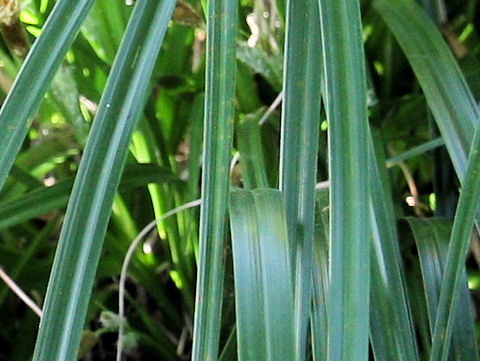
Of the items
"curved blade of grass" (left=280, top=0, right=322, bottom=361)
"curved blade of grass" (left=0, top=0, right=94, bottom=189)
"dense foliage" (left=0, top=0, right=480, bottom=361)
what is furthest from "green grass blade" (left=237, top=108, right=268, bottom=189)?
"curved blade of grass" (left=0, top=0, right=94, bottom=189)

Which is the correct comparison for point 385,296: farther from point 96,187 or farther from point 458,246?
point 96,187

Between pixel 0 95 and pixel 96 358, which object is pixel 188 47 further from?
pixel 96 358

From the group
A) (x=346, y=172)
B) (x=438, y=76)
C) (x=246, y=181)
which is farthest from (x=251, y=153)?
(x=346, y=172)

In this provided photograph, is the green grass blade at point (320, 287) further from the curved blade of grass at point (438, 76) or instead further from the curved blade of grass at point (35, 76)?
the curved blade of grass at point (35, 76)

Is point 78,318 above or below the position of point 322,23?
below

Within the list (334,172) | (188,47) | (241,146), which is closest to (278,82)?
(241,146)
